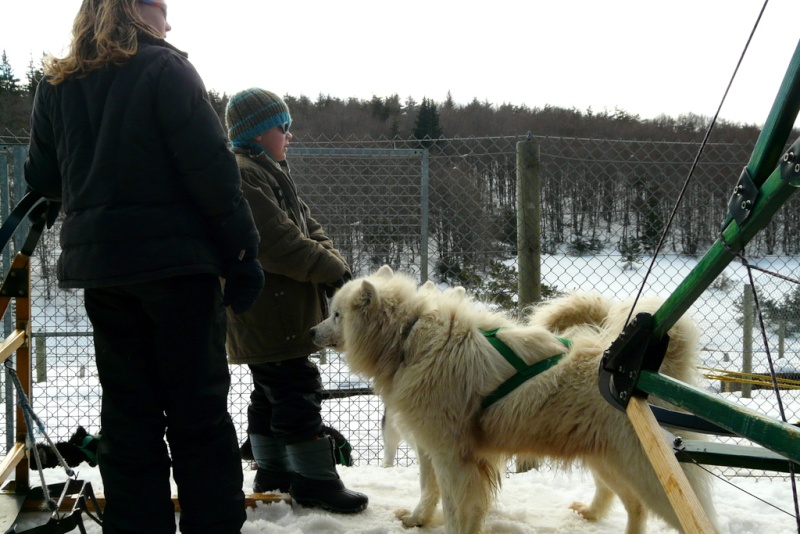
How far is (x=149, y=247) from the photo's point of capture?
6.82ft

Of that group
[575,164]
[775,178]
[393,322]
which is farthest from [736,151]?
[775,178]

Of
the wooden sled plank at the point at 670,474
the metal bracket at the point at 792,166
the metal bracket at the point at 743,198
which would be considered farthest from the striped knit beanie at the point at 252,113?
the metal bracket at the point at 792,166

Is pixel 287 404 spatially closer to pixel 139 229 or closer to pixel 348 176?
pixel 139 229

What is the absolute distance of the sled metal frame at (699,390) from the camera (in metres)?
1.28

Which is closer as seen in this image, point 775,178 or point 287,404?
point 775,178

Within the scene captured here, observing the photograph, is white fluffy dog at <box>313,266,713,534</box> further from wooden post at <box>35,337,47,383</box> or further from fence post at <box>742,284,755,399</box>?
fence post at <box>742,284,755,399</box>

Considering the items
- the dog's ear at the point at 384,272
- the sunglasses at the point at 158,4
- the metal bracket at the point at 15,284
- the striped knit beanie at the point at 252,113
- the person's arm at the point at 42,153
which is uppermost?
the sunglasses at the point at 158,4

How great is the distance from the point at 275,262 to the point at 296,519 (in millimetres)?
1281

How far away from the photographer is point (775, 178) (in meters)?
1.27

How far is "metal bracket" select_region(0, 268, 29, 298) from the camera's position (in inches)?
95.6

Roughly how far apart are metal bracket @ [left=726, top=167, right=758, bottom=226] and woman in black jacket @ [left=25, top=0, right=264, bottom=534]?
1521 millimetres

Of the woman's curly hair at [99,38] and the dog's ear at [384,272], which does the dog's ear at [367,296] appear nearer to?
the dog's ear at [384,272]

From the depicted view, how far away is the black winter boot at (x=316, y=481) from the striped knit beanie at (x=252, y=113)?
5.27 ft

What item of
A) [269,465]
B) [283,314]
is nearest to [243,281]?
[283,314]
